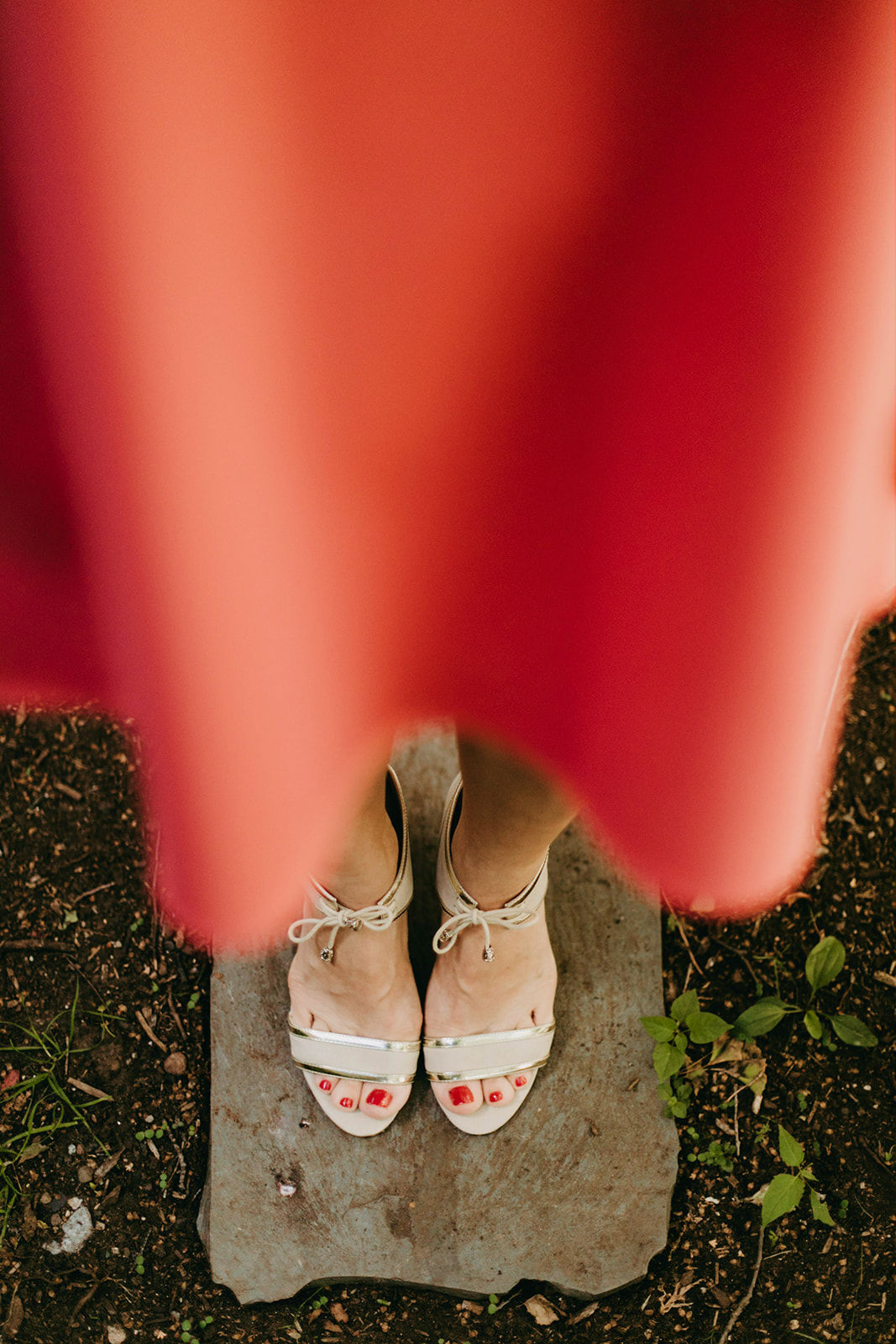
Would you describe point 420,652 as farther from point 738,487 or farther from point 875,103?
point 875,103

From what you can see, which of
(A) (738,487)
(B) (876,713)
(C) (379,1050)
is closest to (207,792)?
(A) (738,487)

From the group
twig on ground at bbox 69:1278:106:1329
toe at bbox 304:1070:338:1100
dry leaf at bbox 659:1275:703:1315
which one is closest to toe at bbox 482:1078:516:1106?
toe at bbox 304:1070:338:1100

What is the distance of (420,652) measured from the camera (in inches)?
24.8

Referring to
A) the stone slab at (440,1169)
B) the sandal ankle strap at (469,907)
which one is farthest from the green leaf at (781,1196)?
the sandal ankle strap at (469,907)

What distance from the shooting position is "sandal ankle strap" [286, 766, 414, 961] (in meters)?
1.06

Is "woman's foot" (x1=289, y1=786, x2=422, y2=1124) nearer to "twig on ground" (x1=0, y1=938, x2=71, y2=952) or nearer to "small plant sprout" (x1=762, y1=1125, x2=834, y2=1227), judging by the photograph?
"twig on ground" (x1=0, y1=938, x2=71, y2=952)

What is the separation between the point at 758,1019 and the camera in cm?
127

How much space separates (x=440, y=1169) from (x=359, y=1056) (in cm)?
20

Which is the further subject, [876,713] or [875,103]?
[876,713]

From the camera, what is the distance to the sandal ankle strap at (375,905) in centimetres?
106

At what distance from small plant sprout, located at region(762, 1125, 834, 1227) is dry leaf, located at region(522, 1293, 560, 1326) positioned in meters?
0.31

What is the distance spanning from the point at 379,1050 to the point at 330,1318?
1.23ft

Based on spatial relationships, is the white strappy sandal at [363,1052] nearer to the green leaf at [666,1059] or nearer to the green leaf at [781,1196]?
the green leaf at [666,1059]

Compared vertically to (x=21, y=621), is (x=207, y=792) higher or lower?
lower
